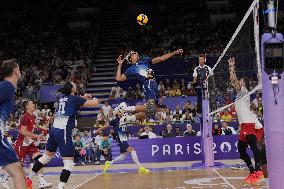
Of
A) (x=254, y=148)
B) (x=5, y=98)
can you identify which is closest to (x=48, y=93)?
(x=254, y=148)

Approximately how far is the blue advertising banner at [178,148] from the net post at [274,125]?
12.7m

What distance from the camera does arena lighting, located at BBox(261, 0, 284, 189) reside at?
5.09 meters

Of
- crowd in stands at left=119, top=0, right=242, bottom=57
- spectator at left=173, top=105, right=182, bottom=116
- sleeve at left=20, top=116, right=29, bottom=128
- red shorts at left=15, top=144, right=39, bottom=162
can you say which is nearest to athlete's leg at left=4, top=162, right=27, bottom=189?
sleeve at left=20, top=116, right=29, bottom=128

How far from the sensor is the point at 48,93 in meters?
25.9

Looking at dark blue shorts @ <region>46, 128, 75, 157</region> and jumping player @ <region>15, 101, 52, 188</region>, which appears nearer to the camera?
dark blue shorts @ <region>46, 128, 75, 157</region>

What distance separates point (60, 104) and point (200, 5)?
28.9 metres

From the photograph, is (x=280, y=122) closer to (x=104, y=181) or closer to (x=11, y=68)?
(x=11, y=68)

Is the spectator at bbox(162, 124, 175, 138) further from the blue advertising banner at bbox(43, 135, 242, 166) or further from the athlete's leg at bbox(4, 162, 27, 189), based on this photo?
the athlete's leg at bbox(4, 162, 27, 189)

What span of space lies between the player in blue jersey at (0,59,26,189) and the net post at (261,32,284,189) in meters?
3.16

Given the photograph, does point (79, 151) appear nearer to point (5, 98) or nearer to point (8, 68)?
point (8, 68)

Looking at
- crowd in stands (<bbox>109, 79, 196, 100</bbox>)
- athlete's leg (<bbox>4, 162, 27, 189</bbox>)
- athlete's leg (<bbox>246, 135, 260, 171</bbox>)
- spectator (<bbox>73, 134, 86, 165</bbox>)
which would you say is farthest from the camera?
crowd in stands (<bbox>109, 79, 196, 100</bbox>)

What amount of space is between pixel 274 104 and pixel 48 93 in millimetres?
21763

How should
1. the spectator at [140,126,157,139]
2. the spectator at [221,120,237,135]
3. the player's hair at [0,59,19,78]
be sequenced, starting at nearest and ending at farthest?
the player's hair at [0,59,19,78], the spectator at [221,120,237,135], the spectator at [140,126,157,139]

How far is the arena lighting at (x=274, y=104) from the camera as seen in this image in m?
5.09
